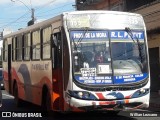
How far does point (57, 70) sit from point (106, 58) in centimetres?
150

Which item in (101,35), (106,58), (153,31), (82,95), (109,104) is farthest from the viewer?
(153,31)

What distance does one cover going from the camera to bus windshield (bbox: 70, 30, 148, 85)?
38.1 feet

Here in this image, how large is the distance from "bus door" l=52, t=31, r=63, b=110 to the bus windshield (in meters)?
0.59

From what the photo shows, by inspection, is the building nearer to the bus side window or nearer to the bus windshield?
the bus windshield

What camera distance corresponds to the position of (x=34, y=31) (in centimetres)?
1514

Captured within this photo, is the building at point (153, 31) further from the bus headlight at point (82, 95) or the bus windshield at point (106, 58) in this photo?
the bus headlight at point (82, 95)

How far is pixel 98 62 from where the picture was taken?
38.5 ft

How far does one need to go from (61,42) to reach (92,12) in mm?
1161

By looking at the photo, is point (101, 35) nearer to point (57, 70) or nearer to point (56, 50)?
point (56, 50)

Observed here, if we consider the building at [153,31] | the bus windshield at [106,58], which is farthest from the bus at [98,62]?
the building at [153,31]

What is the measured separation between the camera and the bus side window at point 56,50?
12.1m

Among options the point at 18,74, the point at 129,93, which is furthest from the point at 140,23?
the point at 18,74

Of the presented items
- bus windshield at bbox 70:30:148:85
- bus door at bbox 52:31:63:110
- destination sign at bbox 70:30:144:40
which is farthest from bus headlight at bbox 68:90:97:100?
destination sign at bbox 70:30:144:40

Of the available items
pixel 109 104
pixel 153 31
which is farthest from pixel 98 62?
pixel 153 31
